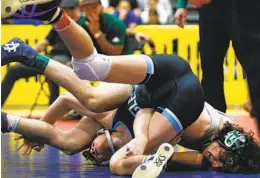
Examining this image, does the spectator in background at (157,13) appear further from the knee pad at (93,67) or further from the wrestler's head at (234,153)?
the knee pad at (93,67)

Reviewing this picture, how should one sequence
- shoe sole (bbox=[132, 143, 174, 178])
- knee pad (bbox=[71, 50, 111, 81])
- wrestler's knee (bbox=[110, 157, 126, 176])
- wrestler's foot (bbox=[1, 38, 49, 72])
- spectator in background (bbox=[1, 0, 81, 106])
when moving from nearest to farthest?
shoe sole (bbox=[132, 143, 174, 178]) < knee pad (bbox=[71, 50, 111, 81]) < wrestler's knee (bbox=[110, 157, 126, 176]) < wrestler's foot (bbox=[1, 38, 49, 72]) < spectator in background (bbox=[1, 0, 81, 106])

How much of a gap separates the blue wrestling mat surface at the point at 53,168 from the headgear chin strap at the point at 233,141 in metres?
0.16

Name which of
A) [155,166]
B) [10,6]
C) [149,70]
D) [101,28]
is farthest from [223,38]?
[101,28]

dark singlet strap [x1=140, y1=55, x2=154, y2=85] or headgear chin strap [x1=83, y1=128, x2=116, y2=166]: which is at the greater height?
dark singlet strap [x1=140, y1=55, x2=154, y2=85]

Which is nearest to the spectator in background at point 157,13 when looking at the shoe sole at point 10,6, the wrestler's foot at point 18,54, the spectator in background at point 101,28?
the spectator in background at point 101,28

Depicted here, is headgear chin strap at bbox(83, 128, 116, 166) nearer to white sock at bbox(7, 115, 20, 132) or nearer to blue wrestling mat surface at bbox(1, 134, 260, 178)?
blue wrestling mat surface at bbox(1, 134, 260, 178)

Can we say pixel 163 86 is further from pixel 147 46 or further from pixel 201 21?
pixel 147 46

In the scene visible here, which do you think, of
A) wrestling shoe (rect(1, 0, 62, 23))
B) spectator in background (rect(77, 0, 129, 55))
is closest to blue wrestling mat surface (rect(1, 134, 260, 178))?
wrestling shoe (rect(1, 0, 62, 23))

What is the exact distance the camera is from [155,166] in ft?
14.3

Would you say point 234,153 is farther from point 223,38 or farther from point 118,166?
point 223,38

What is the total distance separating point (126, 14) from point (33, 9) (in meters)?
7.83

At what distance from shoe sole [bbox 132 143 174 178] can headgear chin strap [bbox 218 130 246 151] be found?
1.62ft

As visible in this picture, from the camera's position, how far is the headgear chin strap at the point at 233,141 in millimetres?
4777

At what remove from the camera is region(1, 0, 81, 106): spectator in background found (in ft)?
26.8
